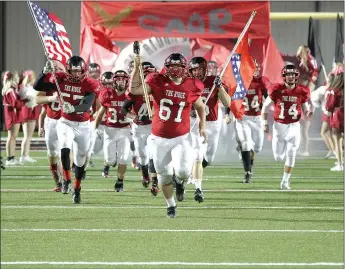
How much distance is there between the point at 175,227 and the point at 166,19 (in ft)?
39.0

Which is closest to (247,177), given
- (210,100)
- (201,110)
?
(210,100)

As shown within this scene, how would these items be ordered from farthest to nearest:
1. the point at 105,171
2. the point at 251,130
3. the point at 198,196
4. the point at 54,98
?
the point at 105,171, the point at 251,130, the point at 54,98, the point at 198,196

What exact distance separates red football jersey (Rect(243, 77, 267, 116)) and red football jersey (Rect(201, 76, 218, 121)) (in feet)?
7.73

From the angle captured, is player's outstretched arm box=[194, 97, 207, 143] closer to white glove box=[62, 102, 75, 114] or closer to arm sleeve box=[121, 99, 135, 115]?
white glove box=[62, 102, 75, 114]

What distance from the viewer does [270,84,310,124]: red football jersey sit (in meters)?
16.3

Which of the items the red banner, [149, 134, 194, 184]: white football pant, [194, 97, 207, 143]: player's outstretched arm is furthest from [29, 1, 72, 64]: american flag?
the red banner

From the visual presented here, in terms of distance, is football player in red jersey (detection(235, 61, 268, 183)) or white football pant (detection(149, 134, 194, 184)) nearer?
white football pant (detection(149, 134, 194, 184))

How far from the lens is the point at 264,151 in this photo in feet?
Answer: 84.3

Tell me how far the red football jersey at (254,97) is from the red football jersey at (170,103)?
5.79 metres

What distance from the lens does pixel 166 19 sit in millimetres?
23078

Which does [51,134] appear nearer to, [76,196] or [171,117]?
[76,196]

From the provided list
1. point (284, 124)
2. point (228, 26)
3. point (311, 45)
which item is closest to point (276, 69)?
point (228, 26)

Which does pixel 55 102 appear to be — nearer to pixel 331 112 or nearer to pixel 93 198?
pixel 93 198

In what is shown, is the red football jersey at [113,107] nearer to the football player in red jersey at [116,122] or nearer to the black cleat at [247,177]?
the football player in red jersey at [116,122]
